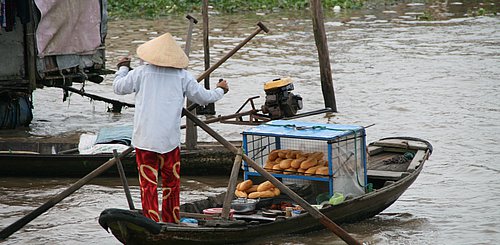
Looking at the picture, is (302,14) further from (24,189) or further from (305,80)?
(24,189)

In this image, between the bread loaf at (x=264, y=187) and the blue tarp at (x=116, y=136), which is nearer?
the bread loaf at (x=264, y=187)

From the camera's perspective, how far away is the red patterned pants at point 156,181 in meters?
7.05

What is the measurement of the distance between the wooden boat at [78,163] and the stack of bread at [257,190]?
1699 mm

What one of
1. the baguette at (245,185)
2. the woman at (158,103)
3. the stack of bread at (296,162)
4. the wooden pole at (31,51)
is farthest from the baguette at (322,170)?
the wooden pole at (31,51)

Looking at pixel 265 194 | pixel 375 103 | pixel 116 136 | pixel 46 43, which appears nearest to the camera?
pixel 265 194

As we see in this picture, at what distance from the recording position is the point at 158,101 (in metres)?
6.93

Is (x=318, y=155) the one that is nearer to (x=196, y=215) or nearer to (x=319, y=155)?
(x=319, y=155)

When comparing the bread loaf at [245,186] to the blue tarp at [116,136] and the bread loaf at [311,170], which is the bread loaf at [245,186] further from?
the blue tarp at [116,136]

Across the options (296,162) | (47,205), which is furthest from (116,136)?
(296,162)

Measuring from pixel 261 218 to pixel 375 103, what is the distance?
7.36m

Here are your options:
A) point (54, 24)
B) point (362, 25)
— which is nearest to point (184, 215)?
point (54, 24)

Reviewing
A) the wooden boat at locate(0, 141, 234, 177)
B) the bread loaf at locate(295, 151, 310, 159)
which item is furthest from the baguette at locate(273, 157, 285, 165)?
the wooden boat at locate(0, 141, 234, 177)

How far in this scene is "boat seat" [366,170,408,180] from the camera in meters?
8.19

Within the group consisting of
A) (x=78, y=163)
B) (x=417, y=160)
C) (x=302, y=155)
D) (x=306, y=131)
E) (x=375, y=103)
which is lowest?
(x=375, y=103)
